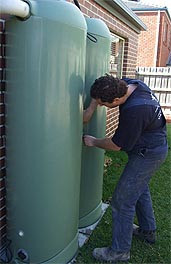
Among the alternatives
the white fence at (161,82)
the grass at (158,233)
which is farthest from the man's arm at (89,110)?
the white fence at (161,82)

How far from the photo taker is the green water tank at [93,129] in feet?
8.93

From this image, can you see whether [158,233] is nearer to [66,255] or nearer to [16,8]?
[66,255]

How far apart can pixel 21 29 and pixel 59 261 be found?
6.07ft

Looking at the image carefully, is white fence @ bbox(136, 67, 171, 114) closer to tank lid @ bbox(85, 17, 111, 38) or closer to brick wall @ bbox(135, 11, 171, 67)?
brick wall @ bbox(135, 11, 171, 67)

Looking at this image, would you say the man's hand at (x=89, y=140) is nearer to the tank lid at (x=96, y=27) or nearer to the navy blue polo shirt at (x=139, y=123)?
the navy blue polo shirt at (x=139, y=123)

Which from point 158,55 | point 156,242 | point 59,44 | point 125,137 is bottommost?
point 156,242

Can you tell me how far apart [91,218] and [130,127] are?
1.39 meters

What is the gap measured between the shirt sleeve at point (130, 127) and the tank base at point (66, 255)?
1.02m

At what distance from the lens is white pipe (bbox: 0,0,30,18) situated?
5.89 feet

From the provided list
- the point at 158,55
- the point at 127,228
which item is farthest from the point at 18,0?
the point at 158,55

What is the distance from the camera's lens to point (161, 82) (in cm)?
1188

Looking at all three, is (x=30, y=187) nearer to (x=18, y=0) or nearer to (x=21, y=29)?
(x=21, y=29)

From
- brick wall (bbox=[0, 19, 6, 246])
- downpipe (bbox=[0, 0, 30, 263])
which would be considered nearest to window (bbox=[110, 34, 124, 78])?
brick wall (bbox=[0, 19, 6, 246])

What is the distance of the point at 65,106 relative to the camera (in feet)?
7.20
